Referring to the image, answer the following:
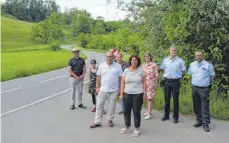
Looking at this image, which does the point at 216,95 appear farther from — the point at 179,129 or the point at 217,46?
the point at 179,129

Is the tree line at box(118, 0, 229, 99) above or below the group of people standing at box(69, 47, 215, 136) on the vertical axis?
above

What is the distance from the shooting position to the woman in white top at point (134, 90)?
7.08 meters

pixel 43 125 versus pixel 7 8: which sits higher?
pixel 7 8

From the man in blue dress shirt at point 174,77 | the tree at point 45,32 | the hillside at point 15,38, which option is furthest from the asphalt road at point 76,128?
the tree at point 45,32

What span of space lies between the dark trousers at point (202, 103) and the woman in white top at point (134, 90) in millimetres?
1444

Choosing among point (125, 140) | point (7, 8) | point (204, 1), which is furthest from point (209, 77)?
point (7, 8)

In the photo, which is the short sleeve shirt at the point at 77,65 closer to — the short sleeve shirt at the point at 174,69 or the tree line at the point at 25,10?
the short sleeve shirt at the point at 174,69

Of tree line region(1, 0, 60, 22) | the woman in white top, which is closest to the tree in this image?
tree line region(1, 0, 60, 22)

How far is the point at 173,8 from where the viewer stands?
1117cm

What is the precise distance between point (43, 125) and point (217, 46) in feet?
19.6

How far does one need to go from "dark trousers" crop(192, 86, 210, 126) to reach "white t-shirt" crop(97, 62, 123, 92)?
1836 mm

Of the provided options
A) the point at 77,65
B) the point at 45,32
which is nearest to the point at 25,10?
the point at 45,32

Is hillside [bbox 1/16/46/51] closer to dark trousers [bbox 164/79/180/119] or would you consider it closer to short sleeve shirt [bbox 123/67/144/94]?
dark trousers [bbox 164/79/180/119]

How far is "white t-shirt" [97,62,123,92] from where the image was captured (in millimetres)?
7738
